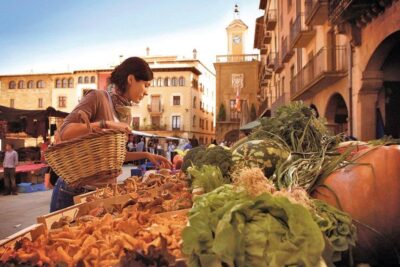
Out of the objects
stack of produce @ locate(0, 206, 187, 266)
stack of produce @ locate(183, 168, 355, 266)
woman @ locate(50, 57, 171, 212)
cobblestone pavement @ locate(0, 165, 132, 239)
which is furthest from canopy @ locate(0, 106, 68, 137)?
stack of produce @ locate(183, 168, 355, 266)

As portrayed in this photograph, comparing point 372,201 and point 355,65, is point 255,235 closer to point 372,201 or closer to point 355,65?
point 372,201

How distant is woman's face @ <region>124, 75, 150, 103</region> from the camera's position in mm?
2791

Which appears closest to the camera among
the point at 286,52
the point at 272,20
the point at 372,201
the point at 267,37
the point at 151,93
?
the point at 372,201

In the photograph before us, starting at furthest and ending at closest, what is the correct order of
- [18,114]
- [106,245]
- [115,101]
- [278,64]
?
[278,64], [18,114], [115,101], [106,245]

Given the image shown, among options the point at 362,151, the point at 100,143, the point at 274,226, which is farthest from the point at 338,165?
the point at 100,143

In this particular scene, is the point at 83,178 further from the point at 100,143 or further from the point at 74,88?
the point at 74,88

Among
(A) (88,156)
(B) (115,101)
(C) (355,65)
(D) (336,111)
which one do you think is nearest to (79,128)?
(A) (88,156)

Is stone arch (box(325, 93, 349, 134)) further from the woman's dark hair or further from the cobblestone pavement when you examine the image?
the woman's dark hair

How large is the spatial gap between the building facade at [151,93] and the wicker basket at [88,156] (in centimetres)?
5350

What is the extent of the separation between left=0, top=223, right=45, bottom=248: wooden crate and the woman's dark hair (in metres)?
1.19

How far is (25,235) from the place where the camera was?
6.08 ft

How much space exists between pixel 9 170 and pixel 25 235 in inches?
449

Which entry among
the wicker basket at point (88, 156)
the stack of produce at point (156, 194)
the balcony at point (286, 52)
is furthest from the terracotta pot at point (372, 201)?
the balcony at point (286, 52)

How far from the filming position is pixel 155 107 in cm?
5716
